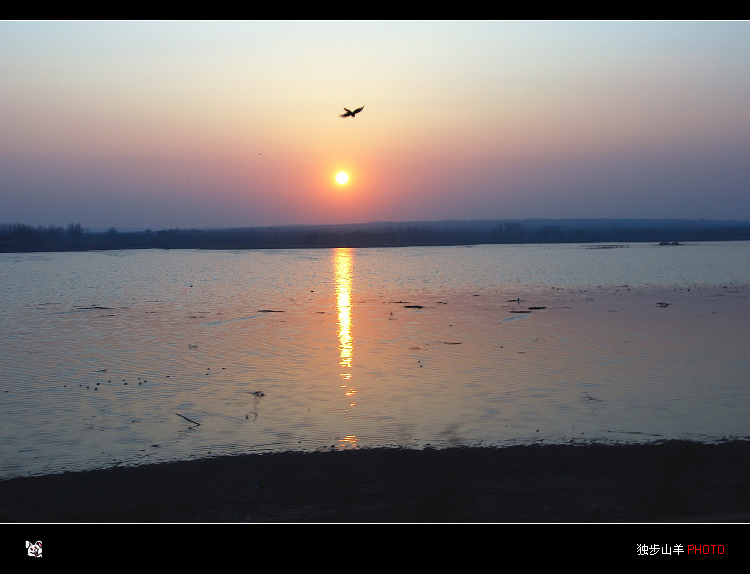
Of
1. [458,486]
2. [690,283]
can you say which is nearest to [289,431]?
[458,486]

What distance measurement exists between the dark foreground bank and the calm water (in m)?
0.93

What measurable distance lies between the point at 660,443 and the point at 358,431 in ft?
17.0

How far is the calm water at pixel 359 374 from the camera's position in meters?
12.0

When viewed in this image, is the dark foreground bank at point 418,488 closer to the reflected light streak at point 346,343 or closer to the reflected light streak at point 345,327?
the reflected light streak at point 346,343

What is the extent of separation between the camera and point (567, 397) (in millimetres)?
14852

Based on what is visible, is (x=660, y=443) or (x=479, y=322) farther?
(x=479, y=322)
